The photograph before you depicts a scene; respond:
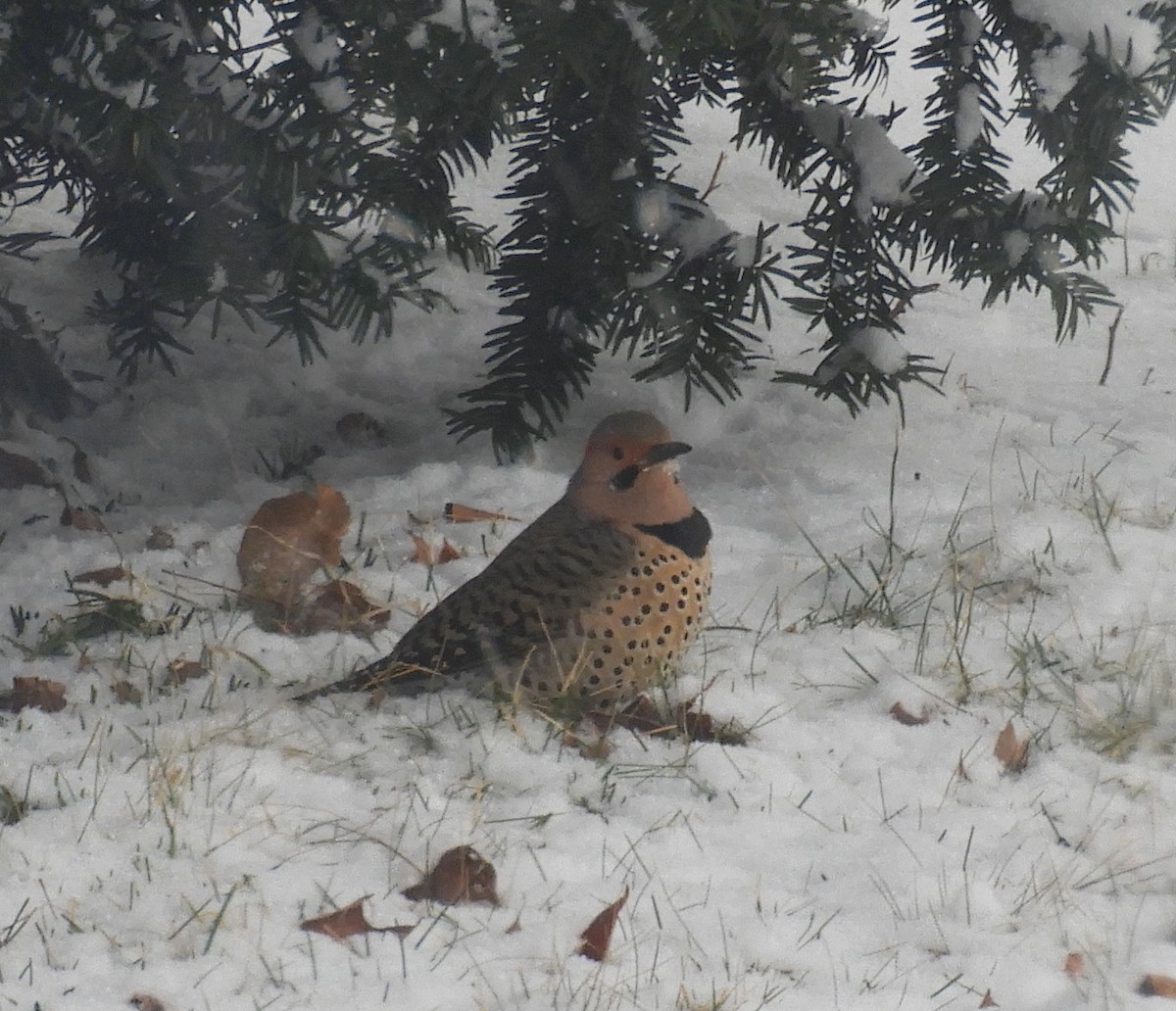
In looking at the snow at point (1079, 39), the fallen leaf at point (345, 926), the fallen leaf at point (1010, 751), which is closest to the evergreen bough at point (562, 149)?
the snow at point (1079, 39)

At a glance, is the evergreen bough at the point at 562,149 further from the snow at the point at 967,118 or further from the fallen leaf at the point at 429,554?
the fallen leaf at the point at 429,554

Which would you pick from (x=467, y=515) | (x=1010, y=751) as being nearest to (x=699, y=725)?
(x=1010, y=751)

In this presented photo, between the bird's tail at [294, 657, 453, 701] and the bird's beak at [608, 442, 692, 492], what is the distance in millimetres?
673

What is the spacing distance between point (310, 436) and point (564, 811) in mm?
2515

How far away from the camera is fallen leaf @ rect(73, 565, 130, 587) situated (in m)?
4.16

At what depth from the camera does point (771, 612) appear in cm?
406

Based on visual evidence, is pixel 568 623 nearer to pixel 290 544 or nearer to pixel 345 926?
pixel 290 544

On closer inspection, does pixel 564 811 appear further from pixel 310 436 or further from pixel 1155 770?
pixel 310 436

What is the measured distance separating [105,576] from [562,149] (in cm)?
179

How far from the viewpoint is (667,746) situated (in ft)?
11.0

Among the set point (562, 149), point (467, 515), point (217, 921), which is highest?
point (562, 149)

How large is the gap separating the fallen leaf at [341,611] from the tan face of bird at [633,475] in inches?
25.6

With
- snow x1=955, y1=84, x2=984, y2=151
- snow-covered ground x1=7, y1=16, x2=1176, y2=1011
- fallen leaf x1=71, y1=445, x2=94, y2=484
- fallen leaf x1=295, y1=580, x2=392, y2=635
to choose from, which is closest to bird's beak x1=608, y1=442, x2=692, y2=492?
snow-covered ground x1=7, y1=16, x2=1176, y2=1011

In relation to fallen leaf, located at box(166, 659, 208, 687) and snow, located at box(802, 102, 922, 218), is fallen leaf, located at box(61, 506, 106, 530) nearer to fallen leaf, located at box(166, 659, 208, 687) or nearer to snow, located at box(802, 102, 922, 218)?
fallen leaf, located at box(166, 659, 208, 687)
